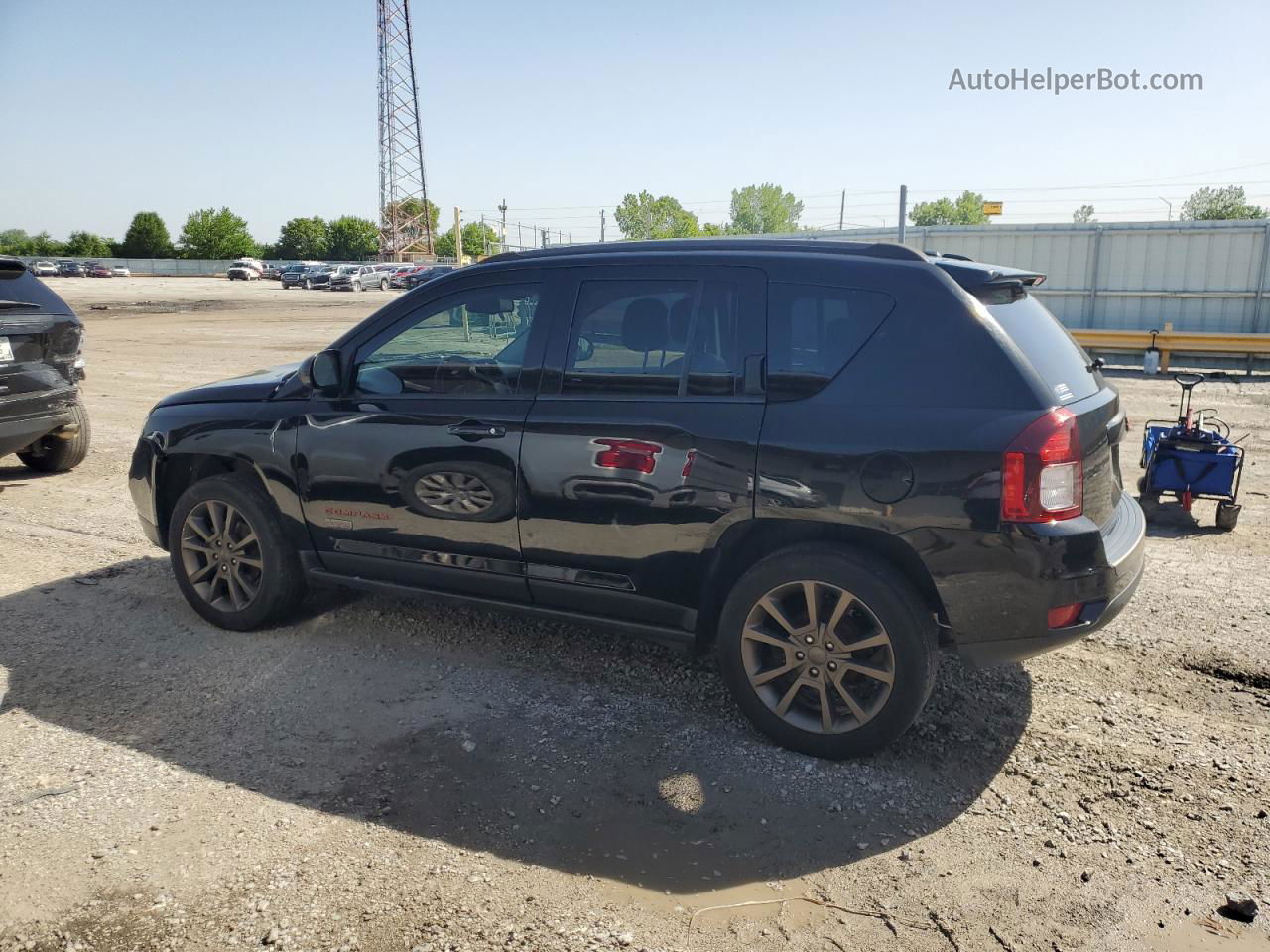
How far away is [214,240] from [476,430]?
106 m

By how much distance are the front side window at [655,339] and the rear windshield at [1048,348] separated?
97 cm

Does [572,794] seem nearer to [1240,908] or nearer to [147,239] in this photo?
[1240,908]

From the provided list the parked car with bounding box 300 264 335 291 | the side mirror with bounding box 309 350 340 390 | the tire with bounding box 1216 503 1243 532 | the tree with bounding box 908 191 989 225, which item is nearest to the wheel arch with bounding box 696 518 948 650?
the side mirror with bounding box 309 350 340 390

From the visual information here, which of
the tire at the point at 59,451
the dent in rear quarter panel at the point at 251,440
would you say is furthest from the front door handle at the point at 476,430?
the tire at the point at 59,451

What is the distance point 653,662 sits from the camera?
4.49m

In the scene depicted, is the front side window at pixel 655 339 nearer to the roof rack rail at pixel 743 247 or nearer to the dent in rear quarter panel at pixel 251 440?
the roof rack rail at pixel 743 247

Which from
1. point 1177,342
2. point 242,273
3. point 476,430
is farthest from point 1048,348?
point 242,273

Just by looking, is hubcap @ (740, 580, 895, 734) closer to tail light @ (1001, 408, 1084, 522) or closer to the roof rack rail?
tail light @ (1001, 408, 1084, 522)

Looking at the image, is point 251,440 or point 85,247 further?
→ point 85,247

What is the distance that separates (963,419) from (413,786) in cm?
230

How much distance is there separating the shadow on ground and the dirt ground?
0.01m

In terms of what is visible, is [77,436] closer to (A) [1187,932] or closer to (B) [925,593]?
(B) [925,593]

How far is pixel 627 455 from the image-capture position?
12.4ft

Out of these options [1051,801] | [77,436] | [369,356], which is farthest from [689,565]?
[77,436]
